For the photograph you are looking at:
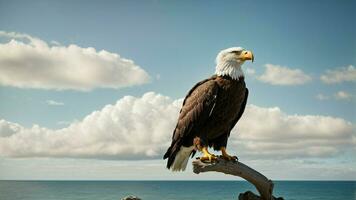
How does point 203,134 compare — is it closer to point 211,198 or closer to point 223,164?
point 223,164

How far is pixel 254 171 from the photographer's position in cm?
709

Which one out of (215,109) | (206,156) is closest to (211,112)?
(215,109)

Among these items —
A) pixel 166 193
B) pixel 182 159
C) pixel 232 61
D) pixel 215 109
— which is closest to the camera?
pixel 215 109

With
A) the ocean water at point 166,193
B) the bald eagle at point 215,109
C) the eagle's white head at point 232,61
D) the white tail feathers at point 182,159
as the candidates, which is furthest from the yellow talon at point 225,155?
the ocean water at point 166,193

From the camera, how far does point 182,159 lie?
7527mm

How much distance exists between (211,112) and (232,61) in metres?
0.79

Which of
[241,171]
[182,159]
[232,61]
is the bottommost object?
[241,171]

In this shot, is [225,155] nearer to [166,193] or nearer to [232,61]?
[232,61]

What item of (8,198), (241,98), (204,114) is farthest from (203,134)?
(8,198)

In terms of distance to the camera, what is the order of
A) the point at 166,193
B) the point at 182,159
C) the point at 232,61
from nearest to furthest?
the point at 232,61 → the point at 182,159 → the point at 166,193

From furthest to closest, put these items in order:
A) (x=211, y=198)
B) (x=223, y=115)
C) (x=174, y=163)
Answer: (x=211, y=198), (x=174, y=163), (x=223, y=115)

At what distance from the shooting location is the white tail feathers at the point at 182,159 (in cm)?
736

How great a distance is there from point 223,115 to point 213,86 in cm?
43

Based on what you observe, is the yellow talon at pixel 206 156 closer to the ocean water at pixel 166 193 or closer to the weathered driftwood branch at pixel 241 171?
the weathered driftwood branch at pixel 241 171
